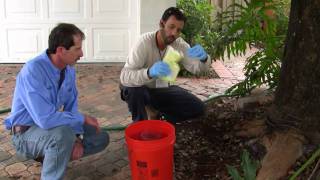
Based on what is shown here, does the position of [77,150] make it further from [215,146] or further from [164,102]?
[215,146]

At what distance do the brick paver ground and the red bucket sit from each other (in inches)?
17.6

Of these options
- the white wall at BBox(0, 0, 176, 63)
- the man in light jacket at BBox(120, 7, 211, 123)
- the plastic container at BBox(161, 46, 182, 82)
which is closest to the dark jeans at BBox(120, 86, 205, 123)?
the man in light jacket at BBox(120, 7, 211, 123)

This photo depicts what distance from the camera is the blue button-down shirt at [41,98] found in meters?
3.00

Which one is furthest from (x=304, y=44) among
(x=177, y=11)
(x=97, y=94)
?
(x=97, y=94)

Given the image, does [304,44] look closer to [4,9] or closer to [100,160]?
[100,160]

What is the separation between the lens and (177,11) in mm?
3844

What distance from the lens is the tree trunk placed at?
3.07m

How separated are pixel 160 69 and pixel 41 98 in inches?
37.8

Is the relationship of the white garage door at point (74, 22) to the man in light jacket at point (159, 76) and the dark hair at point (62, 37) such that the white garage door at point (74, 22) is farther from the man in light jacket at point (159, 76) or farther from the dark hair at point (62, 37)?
the dark hair at point (62, 37)

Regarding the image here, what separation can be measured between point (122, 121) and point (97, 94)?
1081 millimetres

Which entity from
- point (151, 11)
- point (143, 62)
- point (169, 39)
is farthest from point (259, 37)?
point (151, 11)

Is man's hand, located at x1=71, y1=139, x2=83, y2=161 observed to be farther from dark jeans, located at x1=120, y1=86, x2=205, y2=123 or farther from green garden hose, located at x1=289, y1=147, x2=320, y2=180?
green garden hose, located at x1=289, y1=147, x2=320, y2=180

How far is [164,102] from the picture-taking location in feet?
13.5

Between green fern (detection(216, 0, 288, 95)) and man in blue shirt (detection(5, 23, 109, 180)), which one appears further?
green fern (detection(216, 0, 288, 95))
